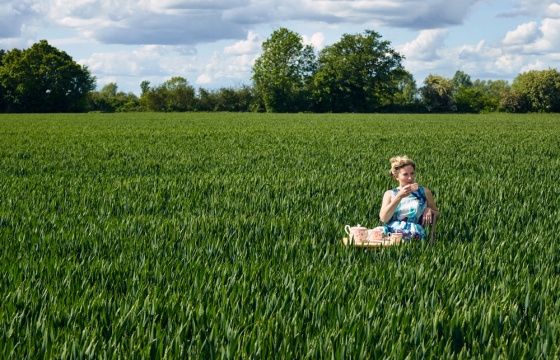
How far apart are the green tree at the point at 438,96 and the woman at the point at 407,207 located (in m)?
82.6

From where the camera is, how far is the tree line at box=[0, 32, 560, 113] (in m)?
78.2

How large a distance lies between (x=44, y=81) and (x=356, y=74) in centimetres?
4251

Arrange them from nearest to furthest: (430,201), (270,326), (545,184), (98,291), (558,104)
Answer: (270,326) < (98,291) < (430,201) < (545,184) < (558,104)

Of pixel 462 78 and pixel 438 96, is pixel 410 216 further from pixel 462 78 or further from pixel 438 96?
pixel 462 78

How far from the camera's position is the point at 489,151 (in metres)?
17.2

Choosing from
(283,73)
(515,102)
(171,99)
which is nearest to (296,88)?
(283,73)

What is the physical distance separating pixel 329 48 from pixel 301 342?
91.0 meters

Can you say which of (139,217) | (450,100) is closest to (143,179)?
(139,217)

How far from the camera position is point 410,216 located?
5824 millimetres

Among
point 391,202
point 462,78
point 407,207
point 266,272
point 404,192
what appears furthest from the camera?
point 462,78

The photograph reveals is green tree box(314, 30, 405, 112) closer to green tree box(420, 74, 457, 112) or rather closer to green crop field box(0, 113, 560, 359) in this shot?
green tree box(420, 74, 457, 112)

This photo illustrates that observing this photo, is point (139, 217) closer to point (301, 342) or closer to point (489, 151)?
point (301, 342)

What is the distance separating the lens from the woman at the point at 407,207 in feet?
18.5

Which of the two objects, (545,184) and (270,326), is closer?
(270,326)
